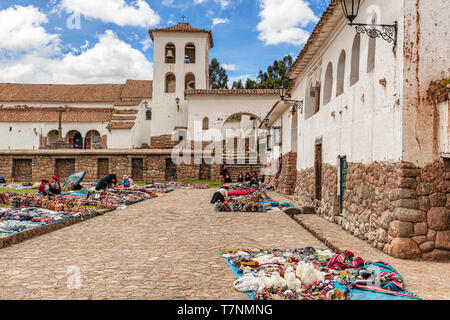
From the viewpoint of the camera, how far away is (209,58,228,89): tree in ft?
184

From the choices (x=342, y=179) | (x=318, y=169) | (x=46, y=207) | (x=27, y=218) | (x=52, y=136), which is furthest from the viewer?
(x=52, y=136)

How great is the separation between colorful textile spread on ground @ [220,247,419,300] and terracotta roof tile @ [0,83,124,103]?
39781 mm

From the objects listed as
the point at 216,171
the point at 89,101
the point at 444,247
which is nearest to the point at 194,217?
the point at 444,247

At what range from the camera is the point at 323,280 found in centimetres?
481

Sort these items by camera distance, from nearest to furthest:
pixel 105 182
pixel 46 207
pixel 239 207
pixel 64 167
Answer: pixel 46 207, pixel 239 207, pixel 105 182, pixel 64 167

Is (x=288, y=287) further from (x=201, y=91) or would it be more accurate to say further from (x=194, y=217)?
(x=201, y=91)

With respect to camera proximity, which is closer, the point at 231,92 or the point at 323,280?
the point at 323,280

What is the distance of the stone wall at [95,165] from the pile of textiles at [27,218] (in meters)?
17.2

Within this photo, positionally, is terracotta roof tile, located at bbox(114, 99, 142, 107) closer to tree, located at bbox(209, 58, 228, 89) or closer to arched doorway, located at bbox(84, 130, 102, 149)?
arched doorway, located at bbox(84, 130, 102, 149)

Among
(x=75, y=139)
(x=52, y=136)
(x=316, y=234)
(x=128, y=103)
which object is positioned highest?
(x=128, y=103)

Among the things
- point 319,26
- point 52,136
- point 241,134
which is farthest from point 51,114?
point 319,26

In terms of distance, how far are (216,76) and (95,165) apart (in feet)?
106

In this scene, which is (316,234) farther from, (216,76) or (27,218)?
(216,76)

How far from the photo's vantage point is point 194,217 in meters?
11.5
